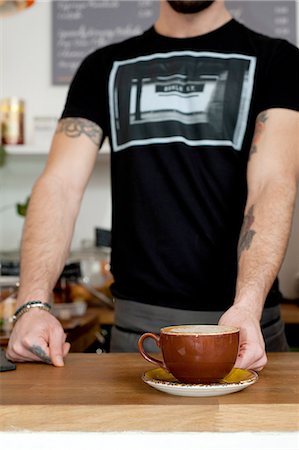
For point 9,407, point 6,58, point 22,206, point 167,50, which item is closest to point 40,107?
point 6,58

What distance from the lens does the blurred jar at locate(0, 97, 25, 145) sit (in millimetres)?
3275

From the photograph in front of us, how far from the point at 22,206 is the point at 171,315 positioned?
5.27 feet

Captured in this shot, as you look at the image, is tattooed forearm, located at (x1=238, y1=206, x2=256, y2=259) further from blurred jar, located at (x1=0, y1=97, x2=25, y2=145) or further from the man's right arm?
blurred jar, located at (x1=0, y1=97, x2=25, y2=145)

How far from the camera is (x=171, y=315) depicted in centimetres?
161

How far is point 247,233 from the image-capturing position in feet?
4.82

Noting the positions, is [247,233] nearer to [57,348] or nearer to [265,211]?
[265,211]

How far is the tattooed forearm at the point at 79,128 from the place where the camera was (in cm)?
176

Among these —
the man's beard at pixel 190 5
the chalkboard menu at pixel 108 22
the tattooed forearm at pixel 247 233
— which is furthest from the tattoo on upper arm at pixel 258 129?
the chalkboard menu at pixel 108 22

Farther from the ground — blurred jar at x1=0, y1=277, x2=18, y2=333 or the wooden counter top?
the wooden counter top

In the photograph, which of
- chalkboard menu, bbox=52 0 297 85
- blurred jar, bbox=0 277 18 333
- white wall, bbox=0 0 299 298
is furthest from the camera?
white wall, bbox=0 0 299 298

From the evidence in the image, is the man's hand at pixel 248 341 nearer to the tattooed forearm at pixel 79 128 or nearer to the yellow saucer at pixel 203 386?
the yellow saucer at pixel 203 386

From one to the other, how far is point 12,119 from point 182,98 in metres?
1.70

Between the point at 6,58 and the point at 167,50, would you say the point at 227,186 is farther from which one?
the point at 6,58

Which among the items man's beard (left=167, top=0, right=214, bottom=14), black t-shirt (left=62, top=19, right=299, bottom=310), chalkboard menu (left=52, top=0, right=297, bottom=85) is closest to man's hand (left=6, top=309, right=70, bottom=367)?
black t-shirt (left=62, top=19, right=299, bottom=310)
